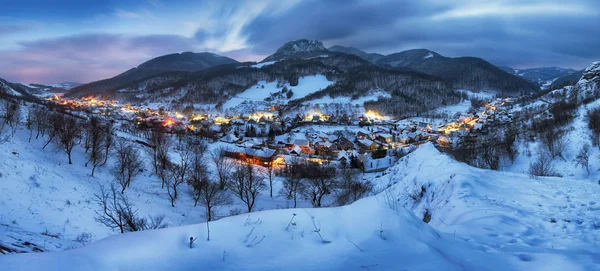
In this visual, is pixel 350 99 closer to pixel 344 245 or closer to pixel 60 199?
pixel 60 199

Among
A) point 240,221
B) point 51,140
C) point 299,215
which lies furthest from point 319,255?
point 51,140

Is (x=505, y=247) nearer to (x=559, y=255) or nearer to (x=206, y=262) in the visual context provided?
(x=559, y=255)

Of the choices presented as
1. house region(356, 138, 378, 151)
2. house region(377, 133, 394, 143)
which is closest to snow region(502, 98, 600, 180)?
house region(356, 138, 378, 151)

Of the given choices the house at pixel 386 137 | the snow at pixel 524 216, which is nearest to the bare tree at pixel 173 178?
the snow at pixel 524 216

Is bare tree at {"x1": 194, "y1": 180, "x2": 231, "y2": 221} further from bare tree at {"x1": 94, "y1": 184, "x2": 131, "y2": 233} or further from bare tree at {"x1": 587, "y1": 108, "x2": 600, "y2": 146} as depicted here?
bare tree at {"x1": 587, "y1": 108, "x2": 600, "y2": 146}

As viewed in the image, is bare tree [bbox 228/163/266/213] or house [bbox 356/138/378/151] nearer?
bare tree [bbox 228/163/266/213]

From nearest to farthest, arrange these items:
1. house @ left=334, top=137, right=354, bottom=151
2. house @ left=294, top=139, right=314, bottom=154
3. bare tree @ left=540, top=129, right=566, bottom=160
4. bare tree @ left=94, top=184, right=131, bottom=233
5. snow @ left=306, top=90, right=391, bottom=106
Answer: bare tree @ left=94, top=184, right=131, bottom=233 < bare tree @ left=540, top=129, right=566, bottom=160 < house @ left=294, top=139, right=314, bottom=154 < house @ left=334, top=137, right=354, bottom=151 < snow @ left=306, top=90, right=391, bottom=106

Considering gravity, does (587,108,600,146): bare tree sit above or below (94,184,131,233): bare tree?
above

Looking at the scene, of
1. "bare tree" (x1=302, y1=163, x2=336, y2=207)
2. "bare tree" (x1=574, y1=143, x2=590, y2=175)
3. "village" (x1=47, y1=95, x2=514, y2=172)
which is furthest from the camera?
"village" (x1=47, y1=95, x2=514, y2=172)
